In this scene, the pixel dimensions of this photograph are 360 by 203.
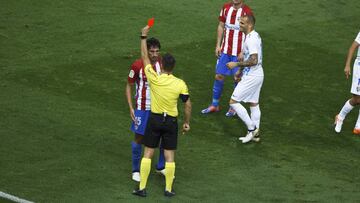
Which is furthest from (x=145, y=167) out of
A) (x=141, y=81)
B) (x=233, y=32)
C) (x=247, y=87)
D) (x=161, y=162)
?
(x=233, y=32)

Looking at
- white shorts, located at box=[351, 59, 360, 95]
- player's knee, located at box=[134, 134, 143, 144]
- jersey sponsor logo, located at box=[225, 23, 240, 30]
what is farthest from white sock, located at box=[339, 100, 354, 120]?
player's knee, located at box=[134, 134, 143, 144]

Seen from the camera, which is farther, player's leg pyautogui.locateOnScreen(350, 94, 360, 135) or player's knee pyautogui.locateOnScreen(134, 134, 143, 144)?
player's leg pyautogui.locateOnScreen(350, 94, 360, 135)

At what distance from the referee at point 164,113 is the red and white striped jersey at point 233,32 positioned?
3.72 metres

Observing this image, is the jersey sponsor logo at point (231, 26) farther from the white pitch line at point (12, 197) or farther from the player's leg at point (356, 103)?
the white pitch line at point (12, 197)

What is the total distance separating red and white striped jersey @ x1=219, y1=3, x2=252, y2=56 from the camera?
49.8 feet

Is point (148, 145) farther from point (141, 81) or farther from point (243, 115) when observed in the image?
point (243, 115)

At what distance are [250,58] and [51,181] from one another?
375cm

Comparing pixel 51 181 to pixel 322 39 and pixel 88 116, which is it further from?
pixel 322 39

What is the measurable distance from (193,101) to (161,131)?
4.14 metres

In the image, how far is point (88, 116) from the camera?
14.6 meters

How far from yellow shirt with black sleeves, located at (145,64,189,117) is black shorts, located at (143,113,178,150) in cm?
9

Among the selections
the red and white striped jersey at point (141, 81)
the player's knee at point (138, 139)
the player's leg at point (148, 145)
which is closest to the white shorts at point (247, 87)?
the red and white striped jersey at point (141, 81)

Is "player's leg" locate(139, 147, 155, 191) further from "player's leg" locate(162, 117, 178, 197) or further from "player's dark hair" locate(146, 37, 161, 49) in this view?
"player's dark hair" locate(146, 37, 161, 49)

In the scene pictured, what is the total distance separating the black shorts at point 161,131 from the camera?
1158 centimetres
